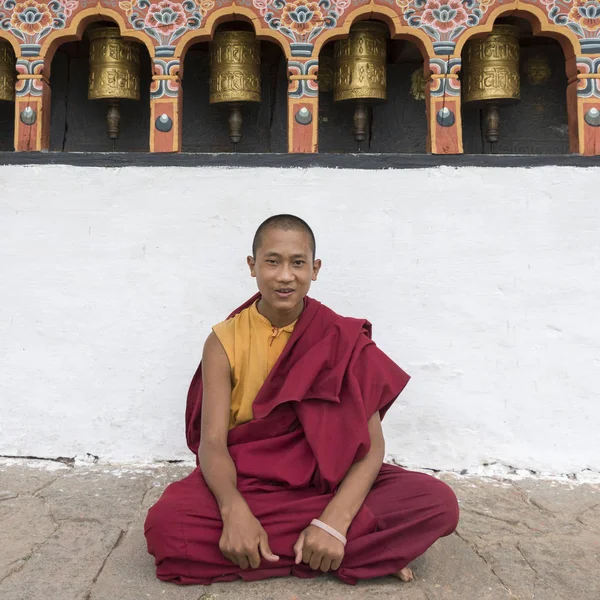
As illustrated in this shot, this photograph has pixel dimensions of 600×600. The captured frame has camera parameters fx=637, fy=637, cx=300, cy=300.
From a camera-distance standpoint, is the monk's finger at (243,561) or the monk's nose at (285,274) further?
the monk's nose at (285,274)

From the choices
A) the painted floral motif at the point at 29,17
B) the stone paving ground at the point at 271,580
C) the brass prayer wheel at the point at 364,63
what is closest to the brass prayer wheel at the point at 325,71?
the brass prayer wheel at the point at 364,63

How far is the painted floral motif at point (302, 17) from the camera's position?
8.54 ft

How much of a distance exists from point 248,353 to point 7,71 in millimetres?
1900

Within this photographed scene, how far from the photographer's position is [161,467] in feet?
8.33

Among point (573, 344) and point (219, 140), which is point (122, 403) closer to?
point (219, 140)

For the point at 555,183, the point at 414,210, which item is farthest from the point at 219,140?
the point at 555,183

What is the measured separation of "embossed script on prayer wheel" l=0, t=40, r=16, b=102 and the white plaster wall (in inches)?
18.2

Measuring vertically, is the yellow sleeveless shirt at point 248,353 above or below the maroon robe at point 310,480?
above

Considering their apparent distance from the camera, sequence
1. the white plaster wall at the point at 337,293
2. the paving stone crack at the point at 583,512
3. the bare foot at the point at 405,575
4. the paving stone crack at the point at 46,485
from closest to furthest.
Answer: the bare foot at the point at 405,575 < the paving stone crack at the point at 583,512 < the paving stone crack at the point at 46,485 < the white plaster wall at the point at 337,293

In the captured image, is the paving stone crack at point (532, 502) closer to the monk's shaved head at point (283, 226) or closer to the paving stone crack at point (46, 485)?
the monk's shaved head at point (283, 226)

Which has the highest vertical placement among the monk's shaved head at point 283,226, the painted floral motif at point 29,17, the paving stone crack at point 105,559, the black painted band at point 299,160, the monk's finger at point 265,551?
the painted floral motif at point 29,17

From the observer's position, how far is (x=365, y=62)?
Answer: 2732 millimetres

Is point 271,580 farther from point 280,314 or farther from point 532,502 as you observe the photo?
point 532,502

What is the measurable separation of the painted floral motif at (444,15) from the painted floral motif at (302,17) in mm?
435
